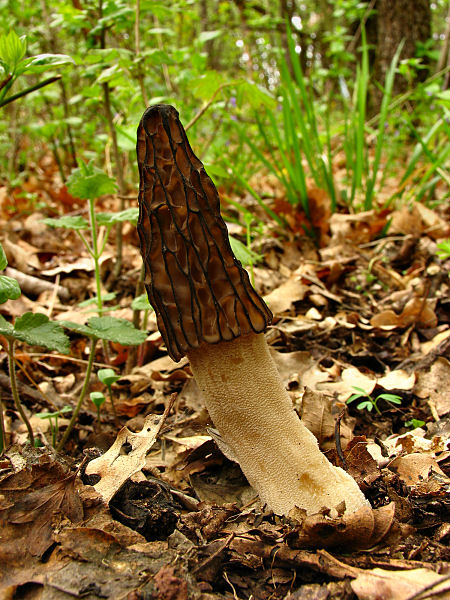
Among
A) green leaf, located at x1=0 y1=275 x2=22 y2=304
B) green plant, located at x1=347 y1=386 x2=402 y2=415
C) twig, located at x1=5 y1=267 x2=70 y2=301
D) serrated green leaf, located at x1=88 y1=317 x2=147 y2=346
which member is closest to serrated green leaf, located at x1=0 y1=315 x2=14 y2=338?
green leaf, located at x1=0 y1=275 x2=22 y2=304

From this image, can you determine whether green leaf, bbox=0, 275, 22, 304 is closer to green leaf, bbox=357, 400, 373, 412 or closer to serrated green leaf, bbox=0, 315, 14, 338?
serrated green leaf, bbox=0, 315, 14, 338

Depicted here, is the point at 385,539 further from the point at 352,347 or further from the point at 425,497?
the point at 352,347

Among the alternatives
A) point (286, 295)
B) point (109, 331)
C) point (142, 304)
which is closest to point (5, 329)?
point (109, 331)

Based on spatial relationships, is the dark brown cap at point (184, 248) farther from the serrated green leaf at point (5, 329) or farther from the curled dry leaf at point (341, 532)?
the curled dry leaf at point (341, 532)

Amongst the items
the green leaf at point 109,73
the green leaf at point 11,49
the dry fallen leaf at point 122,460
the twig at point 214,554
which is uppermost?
the green leaf at point 11,49

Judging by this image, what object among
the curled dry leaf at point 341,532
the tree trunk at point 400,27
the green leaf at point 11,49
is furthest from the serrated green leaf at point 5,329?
the tree trunk at point 400,27
